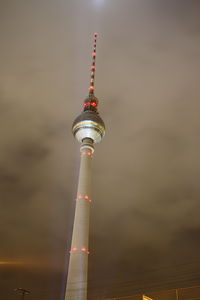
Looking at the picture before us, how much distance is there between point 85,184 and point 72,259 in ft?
38.5

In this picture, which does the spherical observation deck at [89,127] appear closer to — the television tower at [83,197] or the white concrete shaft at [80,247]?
the television tower at [83,197]

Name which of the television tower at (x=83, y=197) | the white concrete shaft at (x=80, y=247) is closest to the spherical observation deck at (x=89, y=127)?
the television tower at (x=83, y=197)

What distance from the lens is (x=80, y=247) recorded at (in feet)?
154

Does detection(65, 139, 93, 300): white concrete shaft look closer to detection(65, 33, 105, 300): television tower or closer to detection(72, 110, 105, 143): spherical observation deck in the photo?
detection(65, 33, 105, 300): television tower

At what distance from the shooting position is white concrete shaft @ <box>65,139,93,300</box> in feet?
148

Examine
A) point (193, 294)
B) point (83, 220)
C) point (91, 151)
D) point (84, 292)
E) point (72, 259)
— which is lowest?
point (193, 294)

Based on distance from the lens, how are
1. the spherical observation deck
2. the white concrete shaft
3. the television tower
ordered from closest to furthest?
the white concrete shaft → the television tower → the spherical observation deck

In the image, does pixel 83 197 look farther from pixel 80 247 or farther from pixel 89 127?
pixel 89 127

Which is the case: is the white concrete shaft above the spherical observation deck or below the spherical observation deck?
below

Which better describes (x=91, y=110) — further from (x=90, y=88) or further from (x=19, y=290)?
(x=19, y=290)

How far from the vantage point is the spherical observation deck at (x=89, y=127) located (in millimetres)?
58125

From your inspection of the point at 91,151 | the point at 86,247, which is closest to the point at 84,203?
the point at 86,247

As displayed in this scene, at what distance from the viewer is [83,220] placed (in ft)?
161

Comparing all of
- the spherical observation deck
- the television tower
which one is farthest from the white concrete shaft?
the spherical observation deck
